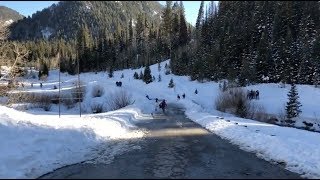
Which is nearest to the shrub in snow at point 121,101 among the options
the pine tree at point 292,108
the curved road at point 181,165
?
the pine tree at point 292,108

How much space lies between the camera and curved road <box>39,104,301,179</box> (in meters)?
13.0

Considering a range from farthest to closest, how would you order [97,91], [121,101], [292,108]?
[97,91]
[121,101]
[292,108]

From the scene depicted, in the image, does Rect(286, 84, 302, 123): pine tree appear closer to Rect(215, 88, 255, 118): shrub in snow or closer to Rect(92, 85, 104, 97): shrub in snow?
Rect(215, 88, 255, 118): shrub in snow

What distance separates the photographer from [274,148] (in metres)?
17.9

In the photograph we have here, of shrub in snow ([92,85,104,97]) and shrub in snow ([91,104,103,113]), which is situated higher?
shrub in snow ([92,85,104,97])

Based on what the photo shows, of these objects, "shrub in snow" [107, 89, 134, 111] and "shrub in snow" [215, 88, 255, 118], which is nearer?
"shrub in snow" [215, 88, 255, 118]

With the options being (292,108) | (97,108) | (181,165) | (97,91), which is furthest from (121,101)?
(181,165)

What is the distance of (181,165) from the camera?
14.6 metres

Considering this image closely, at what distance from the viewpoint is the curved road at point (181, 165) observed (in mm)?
13031

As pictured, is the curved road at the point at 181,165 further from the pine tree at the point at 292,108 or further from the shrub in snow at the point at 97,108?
the shrub in snow at the point at 97,108

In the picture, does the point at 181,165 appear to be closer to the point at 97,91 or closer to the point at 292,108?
the point at 292,108

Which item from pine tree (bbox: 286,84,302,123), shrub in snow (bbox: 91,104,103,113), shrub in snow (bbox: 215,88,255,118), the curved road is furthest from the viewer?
shrub in snow (bbox: 91,104,103,113)

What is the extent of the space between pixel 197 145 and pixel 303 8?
78.3 meters

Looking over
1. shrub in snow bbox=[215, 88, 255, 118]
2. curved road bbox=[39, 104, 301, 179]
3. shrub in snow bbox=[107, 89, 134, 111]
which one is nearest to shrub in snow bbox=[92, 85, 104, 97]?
shrub in snow bbox=[107, 89, 134, 111]
